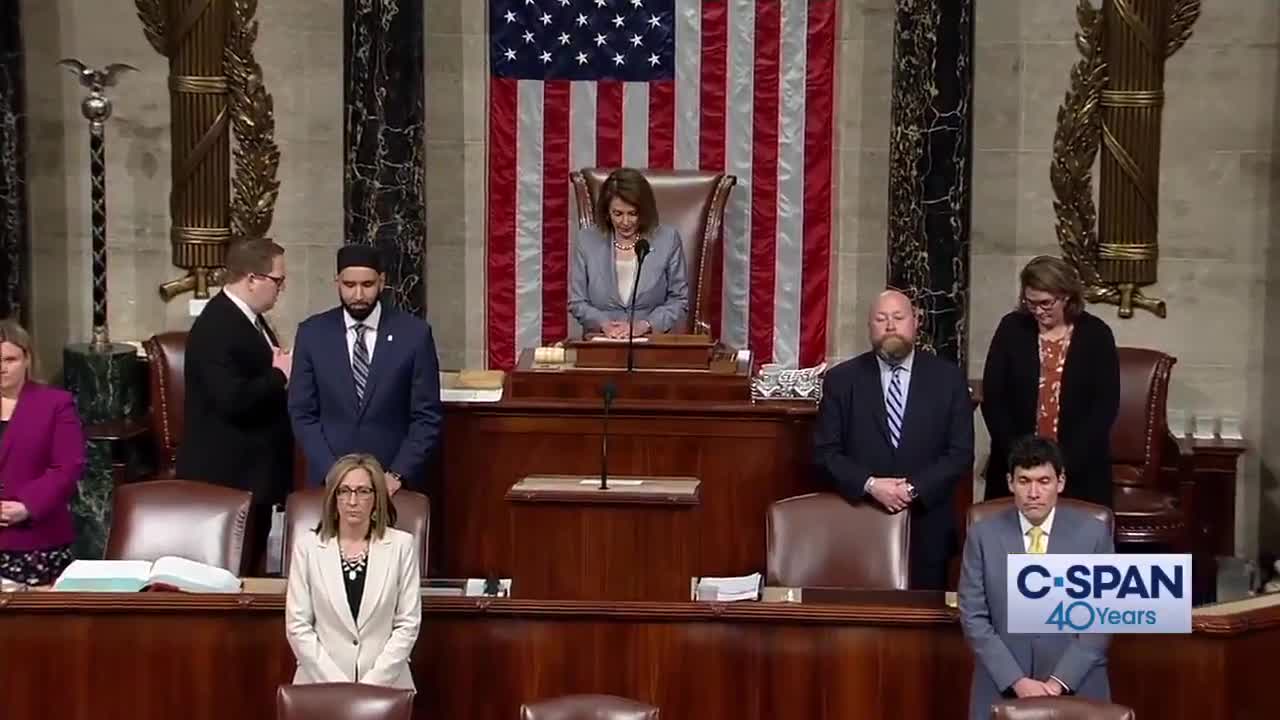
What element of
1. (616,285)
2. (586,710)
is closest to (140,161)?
(616,285)

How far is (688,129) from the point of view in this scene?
11578 mm

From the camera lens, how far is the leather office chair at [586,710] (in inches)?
217

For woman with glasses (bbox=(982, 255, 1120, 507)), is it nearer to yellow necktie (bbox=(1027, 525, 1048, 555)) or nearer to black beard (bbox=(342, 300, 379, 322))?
yellow necktie (bbox=(1027, 525, 1048, 555))

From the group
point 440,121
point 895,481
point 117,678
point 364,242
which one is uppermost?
point 440,121

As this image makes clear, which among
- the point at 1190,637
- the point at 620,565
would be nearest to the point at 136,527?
the point at 620,565

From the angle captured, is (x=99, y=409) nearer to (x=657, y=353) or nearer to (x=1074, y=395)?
(x=657, y=353)

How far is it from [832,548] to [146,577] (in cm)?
245

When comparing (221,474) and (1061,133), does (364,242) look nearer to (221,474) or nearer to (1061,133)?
(221,474)

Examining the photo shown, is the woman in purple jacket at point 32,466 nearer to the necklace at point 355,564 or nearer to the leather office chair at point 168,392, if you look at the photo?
the necklace at point 355,564

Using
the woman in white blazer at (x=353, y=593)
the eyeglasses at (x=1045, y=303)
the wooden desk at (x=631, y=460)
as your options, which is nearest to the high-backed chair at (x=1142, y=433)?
the eyeglasses at (x=1045, y=303)

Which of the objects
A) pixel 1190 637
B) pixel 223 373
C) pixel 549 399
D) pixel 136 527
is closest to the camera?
pixel 1190 637

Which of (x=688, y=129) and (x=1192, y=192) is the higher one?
(x=688, y=129)

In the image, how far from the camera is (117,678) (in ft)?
21.7

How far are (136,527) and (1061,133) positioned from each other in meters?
5.96
